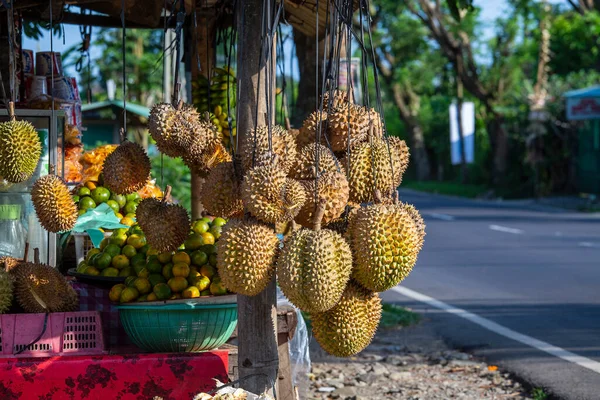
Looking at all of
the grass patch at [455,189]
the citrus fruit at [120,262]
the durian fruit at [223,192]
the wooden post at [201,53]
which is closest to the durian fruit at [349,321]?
the durian fruit at [223,192]

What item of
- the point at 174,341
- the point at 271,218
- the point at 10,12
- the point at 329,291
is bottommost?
the point at 174,341

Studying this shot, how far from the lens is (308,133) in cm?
325

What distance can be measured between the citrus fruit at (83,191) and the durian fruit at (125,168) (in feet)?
7.79

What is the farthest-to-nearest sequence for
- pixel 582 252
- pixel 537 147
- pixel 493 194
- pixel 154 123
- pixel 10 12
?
1. pixel 493 194
2. pixel 537 147
3. pixel 582 252
4. pixel 10 12
5. pixel 154 123

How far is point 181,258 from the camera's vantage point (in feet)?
13.4

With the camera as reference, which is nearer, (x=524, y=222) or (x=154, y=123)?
(x=154, y=123)

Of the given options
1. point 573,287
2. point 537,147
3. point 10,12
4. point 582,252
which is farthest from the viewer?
point 537,147

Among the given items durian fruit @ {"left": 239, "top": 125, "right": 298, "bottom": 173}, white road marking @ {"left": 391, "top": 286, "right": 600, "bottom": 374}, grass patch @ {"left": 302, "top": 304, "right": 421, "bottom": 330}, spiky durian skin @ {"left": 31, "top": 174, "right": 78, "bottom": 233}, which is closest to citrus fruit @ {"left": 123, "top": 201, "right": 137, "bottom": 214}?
spiky durian skin @ {"left": 31, "top": 174, "right": 78, "bottom": 233}

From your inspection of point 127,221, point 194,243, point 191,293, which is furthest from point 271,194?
point 127,221

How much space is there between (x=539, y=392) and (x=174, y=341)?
2.92m

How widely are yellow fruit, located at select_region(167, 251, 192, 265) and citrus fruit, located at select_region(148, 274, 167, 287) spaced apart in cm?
10

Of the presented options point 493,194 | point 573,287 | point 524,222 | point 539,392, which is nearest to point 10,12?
point 539,392

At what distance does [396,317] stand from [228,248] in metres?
5.53

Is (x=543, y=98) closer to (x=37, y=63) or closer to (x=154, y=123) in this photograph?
(x=37, y=63)
